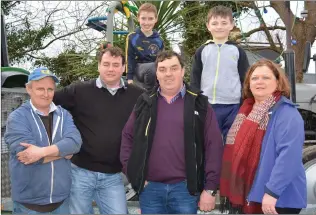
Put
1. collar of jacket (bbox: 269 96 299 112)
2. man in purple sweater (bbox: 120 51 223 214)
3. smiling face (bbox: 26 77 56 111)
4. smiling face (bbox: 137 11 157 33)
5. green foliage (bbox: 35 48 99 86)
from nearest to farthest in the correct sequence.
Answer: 1. collar of jacket (bbox: 269 96 299 112)
2. man in purple sweater (bbox: 120 51 223 214)
3. smiling face (bbox: 26 77 56 111)
4. smiling face (bbox: 137 11 157 33)
5. green foliage (bbox: 35 48 99 86)

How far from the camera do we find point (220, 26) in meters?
3.51

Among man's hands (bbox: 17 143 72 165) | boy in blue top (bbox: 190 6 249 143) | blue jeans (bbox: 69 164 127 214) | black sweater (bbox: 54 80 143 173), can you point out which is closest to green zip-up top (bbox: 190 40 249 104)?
boy in blue top (bbox: 190 6 249 143)

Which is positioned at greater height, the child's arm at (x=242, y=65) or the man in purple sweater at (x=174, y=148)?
the child's arm at (x=242, y=65)

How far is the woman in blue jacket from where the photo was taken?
8.58 feet

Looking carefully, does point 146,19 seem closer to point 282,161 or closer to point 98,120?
point 98,120

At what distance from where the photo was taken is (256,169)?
2781 millimetres

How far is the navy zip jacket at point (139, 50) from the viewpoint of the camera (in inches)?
177

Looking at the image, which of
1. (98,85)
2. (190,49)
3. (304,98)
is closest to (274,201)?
(98,85)

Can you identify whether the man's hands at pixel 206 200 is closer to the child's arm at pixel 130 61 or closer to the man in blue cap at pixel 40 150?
the man in blue cap at pixel 40 150

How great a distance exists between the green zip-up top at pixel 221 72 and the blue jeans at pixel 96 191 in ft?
2.93

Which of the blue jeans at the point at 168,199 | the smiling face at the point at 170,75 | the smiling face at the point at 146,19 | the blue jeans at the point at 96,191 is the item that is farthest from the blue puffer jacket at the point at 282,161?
the smiling face at the point at 146,19

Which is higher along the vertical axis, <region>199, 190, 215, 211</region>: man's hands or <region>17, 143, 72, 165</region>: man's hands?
<region>17, 143, 72, 165</region>: man's hands

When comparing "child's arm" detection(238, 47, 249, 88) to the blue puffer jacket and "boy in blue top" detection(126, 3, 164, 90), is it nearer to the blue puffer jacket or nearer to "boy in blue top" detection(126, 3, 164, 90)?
the blue puffer jacket

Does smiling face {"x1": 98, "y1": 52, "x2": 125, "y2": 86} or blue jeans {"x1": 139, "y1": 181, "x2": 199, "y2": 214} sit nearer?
blue jeans {"x1": 139, "y1": 181, "x2": 199, "y2": 214}
